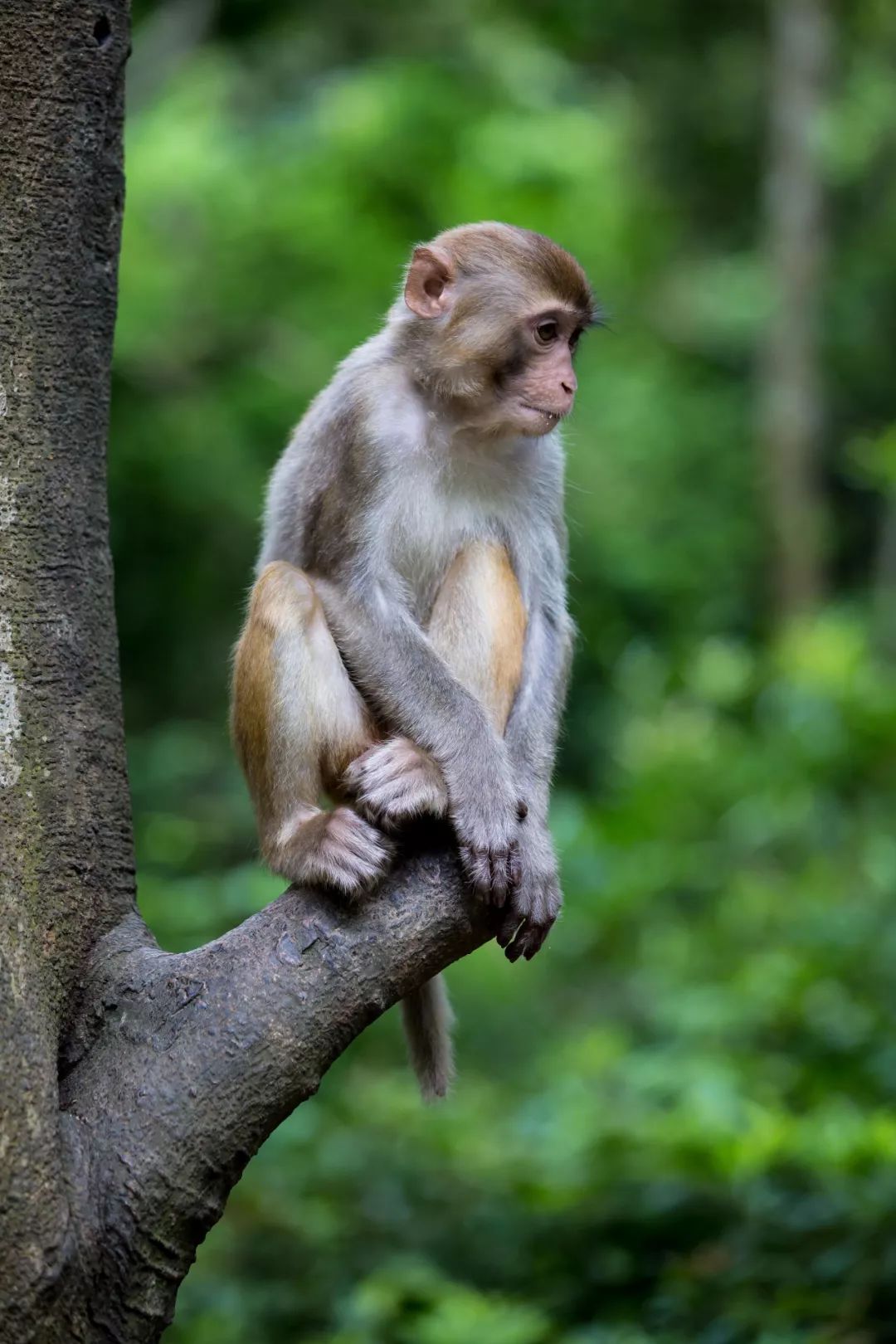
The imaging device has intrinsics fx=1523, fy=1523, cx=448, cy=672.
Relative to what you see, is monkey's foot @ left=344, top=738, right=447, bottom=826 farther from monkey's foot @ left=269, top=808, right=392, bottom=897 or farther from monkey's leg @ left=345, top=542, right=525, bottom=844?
monkey's leg @ left=345, top=542, right=525, bottom=844

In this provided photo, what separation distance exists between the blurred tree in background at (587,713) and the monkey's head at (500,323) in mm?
724

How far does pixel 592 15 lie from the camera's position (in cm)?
1326

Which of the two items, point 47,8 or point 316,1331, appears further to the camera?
point 316,1331

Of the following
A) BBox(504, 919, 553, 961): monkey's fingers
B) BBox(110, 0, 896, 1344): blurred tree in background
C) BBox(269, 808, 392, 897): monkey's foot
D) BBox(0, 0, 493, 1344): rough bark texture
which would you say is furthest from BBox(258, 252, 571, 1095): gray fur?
BBox(110, 0, 896, 1344): blurred tree in background

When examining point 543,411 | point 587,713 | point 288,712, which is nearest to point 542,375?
point 543,411

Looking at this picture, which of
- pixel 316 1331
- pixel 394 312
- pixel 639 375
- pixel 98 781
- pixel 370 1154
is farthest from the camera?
pixel 639 375

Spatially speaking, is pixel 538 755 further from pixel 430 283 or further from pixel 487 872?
pixel 430 283

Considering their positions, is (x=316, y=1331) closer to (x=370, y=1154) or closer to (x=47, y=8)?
(x=370, y=1154)

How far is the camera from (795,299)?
1728 cm

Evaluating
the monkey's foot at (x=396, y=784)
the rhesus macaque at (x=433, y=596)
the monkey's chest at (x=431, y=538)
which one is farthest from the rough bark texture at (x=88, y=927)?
the monkey's chest at (x=431, y=538)

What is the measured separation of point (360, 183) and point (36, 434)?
31.8ft

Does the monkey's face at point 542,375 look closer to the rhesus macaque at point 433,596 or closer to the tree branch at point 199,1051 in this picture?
the rhesus macaque at point 433,596

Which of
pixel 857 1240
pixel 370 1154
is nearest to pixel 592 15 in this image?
pixel 370 1154

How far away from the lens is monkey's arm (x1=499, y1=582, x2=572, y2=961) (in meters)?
3.61
